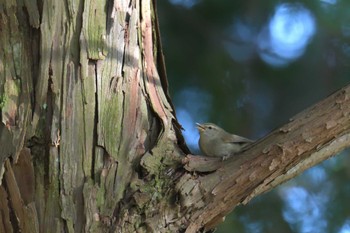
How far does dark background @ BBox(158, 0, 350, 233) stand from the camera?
91.0 inches

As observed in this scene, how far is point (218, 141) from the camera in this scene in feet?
6.26

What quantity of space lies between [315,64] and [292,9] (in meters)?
0.20

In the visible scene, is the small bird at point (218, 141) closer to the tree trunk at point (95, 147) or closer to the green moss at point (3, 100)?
the tree trunk at point (95, 147)

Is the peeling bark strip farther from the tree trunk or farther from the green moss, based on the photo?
the green moss

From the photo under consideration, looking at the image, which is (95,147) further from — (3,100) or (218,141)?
(218,141)

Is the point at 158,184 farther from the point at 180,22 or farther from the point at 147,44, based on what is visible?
the point at 180,22

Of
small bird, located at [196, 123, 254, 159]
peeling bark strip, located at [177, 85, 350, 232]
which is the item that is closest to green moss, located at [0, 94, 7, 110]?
peeling bark strip, located at [177, 85, 350, 232]

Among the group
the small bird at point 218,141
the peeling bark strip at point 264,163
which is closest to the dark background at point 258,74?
the small bird at point 218,141

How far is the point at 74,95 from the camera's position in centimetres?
162

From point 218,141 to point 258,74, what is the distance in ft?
1.66

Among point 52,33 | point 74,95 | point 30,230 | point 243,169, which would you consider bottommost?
point 30,230

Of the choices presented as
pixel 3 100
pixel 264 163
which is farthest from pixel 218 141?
pixel 3 100

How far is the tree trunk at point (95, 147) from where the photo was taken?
1549mm

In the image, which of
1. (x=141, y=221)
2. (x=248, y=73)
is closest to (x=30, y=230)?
(x=141, y=221)
